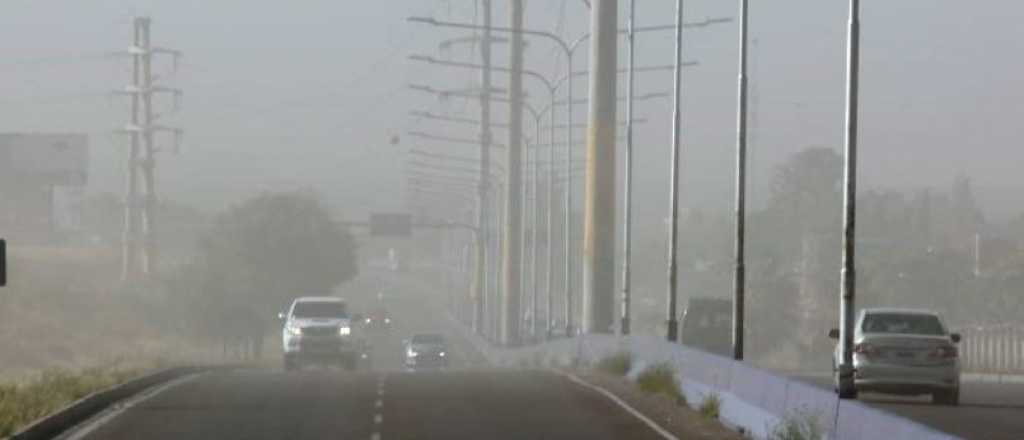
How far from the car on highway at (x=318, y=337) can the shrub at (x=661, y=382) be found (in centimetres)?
2278

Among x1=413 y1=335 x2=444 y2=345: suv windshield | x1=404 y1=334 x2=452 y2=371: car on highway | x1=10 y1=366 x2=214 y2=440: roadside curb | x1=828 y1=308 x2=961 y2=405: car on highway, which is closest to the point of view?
x1=10 y1=366 x2=214 y2=440: roadside curb

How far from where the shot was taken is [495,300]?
133125 mm

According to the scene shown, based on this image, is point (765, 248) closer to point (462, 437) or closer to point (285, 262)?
point (285, 262)

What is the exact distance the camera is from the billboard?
472 feet

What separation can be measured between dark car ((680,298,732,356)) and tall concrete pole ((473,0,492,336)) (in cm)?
4400

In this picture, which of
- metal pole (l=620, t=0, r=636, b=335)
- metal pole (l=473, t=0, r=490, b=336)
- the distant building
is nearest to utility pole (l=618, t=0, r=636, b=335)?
metal pole (l=620, t=0, r=636, b=335)

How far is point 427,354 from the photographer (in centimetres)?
10106

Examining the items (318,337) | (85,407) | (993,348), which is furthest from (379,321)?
(85,407)

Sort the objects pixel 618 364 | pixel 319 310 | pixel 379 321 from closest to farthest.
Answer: pixel 618 364 → pixel 319 310 → pixel 379 321

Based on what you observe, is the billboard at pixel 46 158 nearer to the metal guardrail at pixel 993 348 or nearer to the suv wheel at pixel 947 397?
the metal guardrail at pixel 993 348

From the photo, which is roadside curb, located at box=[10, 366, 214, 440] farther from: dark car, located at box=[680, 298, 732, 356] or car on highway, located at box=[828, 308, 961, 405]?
dark car, located at box=[680, 298, 732, 356]

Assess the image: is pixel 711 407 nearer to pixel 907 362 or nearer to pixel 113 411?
pixel 907 362

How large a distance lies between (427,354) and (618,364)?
47.4m

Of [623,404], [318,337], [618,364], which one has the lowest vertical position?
[318,337]
